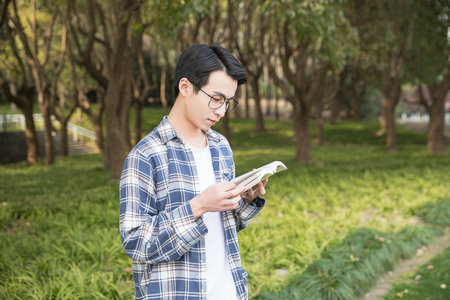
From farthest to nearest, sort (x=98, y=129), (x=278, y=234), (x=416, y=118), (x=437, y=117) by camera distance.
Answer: (x=416, y=118) < (x=98, y=129) < (x=437, y=117) < (x=278, y=234)

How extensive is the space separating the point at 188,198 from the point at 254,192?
338 millimetres

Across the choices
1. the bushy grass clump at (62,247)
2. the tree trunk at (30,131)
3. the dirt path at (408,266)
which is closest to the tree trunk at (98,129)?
the tree trunk at (30,131)

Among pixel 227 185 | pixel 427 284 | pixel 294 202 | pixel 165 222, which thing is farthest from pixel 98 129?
pixel 227 185

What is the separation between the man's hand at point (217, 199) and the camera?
1669 millimetres

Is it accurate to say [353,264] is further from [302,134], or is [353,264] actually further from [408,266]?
[302,134]

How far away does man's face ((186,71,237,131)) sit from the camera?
1.90 m

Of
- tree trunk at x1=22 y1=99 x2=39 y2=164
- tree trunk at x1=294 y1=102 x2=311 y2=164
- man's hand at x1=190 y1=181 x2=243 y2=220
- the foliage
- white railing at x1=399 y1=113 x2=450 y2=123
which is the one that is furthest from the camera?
white railing at x1=399 y1=113 x2=450 y2=123

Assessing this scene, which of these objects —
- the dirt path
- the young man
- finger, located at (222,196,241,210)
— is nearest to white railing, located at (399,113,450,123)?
the dirt path

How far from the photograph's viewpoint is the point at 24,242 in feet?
17.7

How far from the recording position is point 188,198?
1.91 m

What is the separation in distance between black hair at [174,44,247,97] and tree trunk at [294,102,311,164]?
1204 cm

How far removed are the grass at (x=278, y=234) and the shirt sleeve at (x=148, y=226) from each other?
257 centimetres

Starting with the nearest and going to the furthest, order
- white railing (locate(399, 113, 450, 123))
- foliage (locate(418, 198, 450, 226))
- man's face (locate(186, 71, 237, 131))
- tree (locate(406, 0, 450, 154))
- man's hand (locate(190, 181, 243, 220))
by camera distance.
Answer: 1. man's hand (locate(190, 181, 243, 220))
2. man's face (locate(186, 71, 237, 131))
3. foliage (locate(418, 198, 450, 226))
4. tree (locate(406, 0, 450, 154))
5. white railing (locate(399, 113, 450, 123))

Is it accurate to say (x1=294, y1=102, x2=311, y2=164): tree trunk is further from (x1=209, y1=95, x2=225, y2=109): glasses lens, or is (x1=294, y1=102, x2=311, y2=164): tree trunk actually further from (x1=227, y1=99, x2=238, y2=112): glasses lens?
(x1=209, y1=95, x2=225, y2=109): glasses lens
